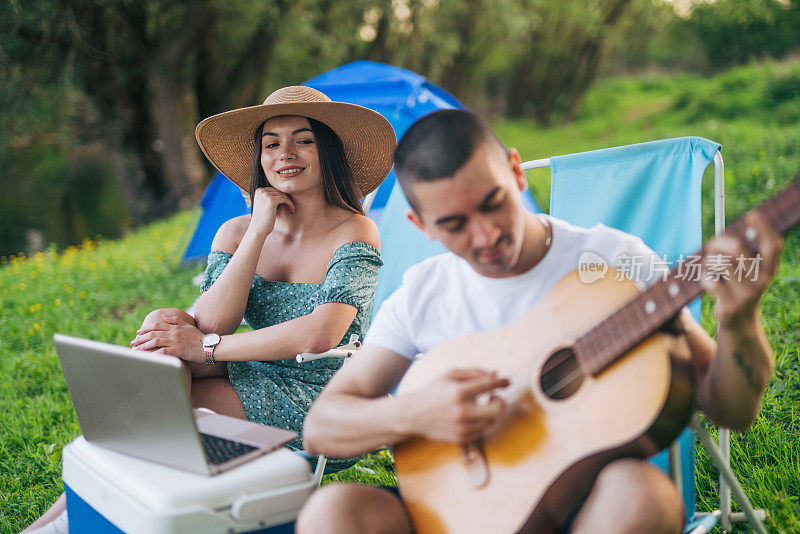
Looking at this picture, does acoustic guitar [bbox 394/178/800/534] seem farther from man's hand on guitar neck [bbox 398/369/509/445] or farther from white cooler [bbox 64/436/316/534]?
white cooler [bbox 64/436/316/534]

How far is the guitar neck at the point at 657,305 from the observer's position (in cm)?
108

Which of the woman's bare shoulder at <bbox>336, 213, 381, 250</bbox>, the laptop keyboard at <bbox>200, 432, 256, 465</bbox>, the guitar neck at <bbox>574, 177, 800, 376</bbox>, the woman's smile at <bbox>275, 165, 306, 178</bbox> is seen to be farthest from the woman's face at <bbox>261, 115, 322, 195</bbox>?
the guitar neck at <bbox>574, 177, 800, 376</bbox>

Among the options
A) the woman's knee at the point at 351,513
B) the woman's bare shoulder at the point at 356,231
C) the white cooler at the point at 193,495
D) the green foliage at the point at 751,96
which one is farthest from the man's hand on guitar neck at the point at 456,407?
the green foliage at the point at 751,96

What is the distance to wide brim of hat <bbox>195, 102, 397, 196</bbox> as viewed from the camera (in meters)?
2.36

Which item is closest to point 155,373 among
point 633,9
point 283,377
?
point 283,377

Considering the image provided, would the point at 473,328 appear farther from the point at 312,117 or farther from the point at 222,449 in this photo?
the point at 312,117

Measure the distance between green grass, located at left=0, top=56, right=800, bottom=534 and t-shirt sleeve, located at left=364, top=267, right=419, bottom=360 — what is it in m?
1.22

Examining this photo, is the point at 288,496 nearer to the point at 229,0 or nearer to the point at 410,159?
the point at 410,159

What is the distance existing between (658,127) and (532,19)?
297cm

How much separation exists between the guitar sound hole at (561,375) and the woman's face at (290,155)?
1.20m

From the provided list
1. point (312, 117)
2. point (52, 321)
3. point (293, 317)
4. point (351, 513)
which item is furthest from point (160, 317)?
point (52, 321)

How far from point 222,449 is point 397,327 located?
19.3 inches

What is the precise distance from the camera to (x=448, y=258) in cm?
163

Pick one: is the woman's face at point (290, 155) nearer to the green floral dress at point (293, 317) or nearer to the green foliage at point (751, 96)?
the green floral dress at point (293, 317)
